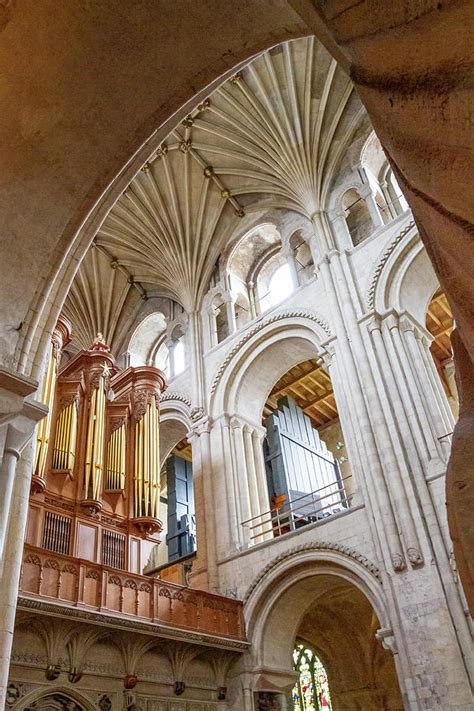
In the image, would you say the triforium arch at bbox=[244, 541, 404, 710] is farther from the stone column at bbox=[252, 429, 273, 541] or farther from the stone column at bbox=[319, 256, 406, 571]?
the stone column at bbox=[252, 429, 273, 541]

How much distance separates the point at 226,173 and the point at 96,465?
8.58m

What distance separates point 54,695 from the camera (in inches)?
303

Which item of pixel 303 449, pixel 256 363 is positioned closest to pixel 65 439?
pixel 256 363

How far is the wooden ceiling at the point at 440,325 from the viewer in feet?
51.4

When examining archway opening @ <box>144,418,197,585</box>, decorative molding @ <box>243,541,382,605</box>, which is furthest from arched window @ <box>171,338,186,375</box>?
decorative molding @ <box>243,541,382,605</box>

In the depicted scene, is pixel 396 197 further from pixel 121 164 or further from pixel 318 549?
pixel 121 164

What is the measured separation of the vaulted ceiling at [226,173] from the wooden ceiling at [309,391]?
3.92 metres

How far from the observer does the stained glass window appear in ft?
42.3

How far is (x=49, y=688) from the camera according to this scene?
7543 millimetres

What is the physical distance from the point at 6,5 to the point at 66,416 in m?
7.98

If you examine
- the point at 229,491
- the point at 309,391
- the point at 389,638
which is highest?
the point at 309,391

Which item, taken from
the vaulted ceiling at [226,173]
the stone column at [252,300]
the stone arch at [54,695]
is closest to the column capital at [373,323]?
the vaulted ceiling at [226,173]

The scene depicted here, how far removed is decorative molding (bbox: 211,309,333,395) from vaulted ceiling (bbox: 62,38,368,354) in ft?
8.50

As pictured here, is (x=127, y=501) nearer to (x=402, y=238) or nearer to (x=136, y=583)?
(x=136, y=583)
